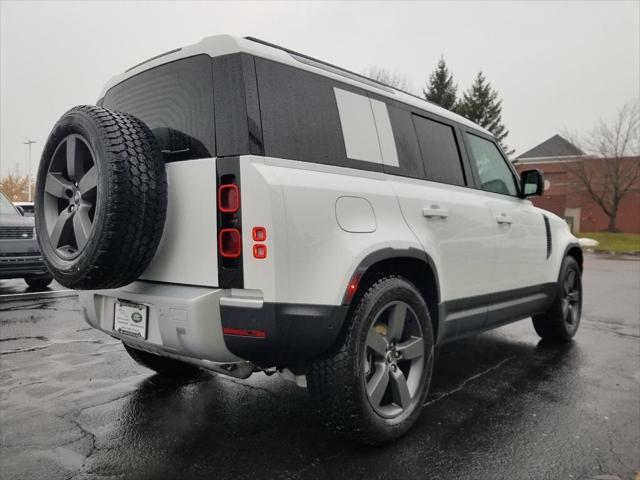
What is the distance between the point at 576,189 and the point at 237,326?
39658mm

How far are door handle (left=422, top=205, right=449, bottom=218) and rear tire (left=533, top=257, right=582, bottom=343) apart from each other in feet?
7.17

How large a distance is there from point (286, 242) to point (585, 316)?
5.67 meters

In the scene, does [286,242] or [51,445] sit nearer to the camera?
[286,242]

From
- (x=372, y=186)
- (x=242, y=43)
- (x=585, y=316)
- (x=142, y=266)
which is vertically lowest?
(x=585, y=316)

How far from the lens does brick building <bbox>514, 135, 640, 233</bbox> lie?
35750mm

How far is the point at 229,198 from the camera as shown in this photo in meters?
2.18

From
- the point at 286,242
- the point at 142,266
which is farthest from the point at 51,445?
the point at 286,242

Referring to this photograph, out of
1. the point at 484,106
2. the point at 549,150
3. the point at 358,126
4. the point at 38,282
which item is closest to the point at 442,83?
the point at 484,106

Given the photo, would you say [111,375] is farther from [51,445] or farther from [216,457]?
[216,457]

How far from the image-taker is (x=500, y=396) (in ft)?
10.9

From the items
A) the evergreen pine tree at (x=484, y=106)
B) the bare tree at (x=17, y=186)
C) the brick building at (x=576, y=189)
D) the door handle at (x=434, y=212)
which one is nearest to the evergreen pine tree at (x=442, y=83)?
the evergreen pine tree at (x=484, y=106)

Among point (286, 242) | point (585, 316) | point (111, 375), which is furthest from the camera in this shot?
point (585, 316)

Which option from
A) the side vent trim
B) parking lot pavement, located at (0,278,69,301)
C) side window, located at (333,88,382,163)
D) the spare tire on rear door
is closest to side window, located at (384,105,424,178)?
side window, located at (333,88,382,163)

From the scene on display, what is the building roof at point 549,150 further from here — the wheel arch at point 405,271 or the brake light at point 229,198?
the brake light at point 229,198
